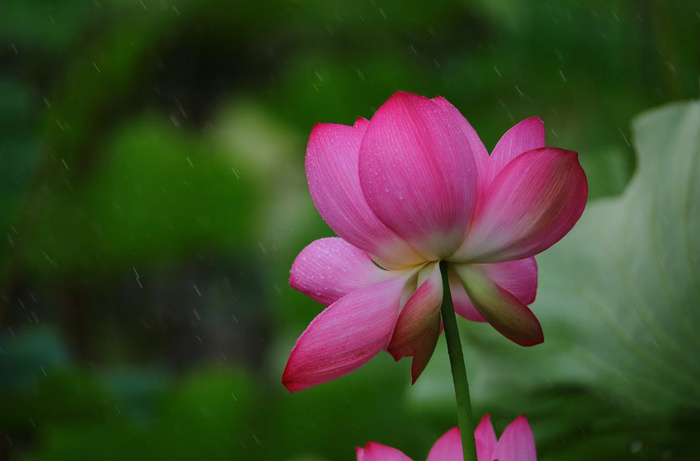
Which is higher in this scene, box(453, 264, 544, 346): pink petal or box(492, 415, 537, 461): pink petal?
box(453, 264, 544, 346): pink petal

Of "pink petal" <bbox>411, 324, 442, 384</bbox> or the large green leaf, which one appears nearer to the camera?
"pink petal" <bbox>411, 324, 442, 384</bbox>

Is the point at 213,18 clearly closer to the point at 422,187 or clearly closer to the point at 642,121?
the point at 642,121

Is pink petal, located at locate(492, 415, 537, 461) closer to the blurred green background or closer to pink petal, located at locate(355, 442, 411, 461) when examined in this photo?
pink petal, located at locate(355, 442, 411, 461)

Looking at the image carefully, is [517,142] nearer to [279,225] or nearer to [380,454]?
[380,454]

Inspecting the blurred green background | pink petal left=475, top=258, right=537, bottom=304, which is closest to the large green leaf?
the blurred green background

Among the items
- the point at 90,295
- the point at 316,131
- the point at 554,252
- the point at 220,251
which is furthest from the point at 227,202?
the point at 316,131

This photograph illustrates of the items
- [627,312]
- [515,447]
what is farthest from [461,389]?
[627,312]
